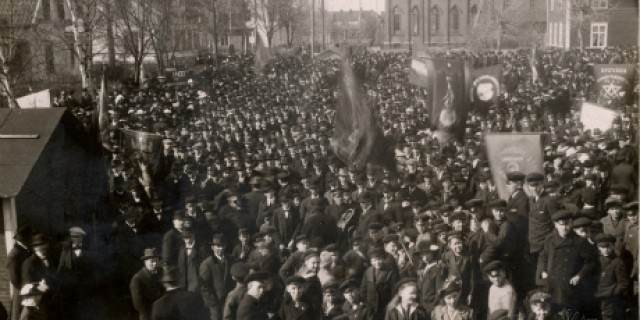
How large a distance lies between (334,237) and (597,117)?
5.46m

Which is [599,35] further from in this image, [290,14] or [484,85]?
[290,14]

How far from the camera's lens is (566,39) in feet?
44.0

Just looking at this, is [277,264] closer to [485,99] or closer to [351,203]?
[351,203]

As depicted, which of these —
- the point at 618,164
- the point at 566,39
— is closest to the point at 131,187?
the point at 618,164

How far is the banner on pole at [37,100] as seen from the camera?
839 centimetres

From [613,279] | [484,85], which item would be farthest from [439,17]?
[613,279]

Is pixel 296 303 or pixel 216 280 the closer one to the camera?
pixel 296 303

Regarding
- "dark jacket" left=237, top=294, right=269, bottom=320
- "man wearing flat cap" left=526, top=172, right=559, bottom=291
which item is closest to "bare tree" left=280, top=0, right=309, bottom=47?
"man wearing flat cap" left=526, top=172, right=559, bottom=291

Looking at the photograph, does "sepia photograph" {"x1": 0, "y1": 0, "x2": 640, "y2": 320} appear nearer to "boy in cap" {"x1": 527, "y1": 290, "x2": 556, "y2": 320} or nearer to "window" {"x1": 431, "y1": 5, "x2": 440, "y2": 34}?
"boy in cap" {"x1": 527, "y1": 290, "x2": 556, "y2": 320}

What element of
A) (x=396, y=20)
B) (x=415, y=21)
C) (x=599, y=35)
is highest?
(x=396, y=20)

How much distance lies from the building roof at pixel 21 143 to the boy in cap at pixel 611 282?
16.4ft

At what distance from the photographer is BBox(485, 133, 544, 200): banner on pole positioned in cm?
774

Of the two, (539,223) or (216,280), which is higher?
(539,223)

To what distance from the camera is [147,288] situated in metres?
5.52
